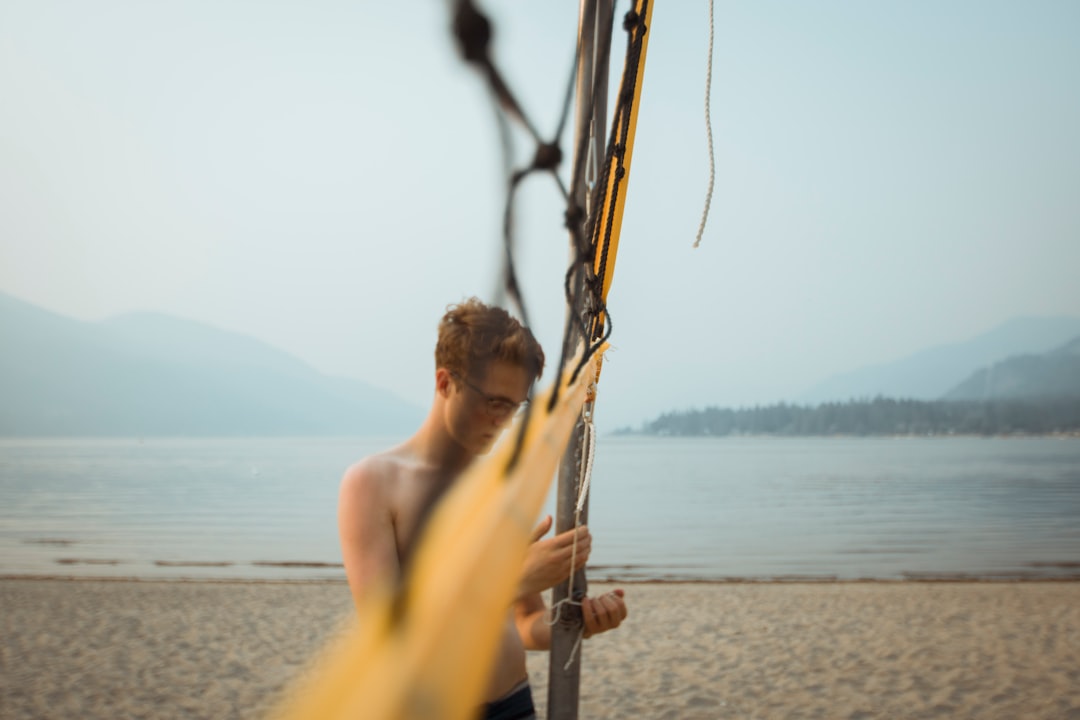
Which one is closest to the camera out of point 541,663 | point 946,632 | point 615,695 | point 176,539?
point 615,695

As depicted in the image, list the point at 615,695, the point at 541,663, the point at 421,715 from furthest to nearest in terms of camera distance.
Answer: the point at 541,663
the point at 615,695
the point at 421,715

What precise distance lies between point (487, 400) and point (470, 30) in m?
0.91

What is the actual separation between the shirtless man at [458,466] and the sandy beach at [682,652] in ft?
17.8

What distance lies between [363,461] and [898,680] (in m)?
7.59

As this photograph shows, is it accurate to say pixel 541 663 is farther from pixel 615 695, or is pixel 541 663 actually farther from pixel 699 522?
pixel 699 522

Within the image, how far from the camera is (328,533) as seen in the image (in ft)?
75.7

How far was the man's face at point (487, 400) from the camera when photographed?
58.6 inches

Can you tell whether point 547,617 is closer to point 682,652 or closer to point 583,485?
point 583,485

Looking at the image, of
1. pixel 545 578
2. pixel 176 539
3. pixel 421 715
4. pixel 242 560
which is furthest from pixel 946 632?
pixel 176 539

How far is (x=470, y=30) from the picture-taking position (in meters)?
0.66

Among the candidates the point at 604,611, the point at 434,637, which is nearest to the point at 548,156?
the point at 434,637

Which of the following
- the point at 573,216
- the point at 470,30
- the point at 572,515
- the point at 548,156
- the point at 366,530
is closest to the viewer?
the point at 470,30

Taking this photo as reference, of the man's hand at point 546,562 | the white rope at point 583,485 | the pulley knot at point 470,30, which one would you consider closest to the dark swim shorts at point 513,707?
the man's hand at point 546,562

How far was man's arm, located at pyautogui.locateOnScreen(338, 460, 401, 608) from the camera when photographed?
1293mm
